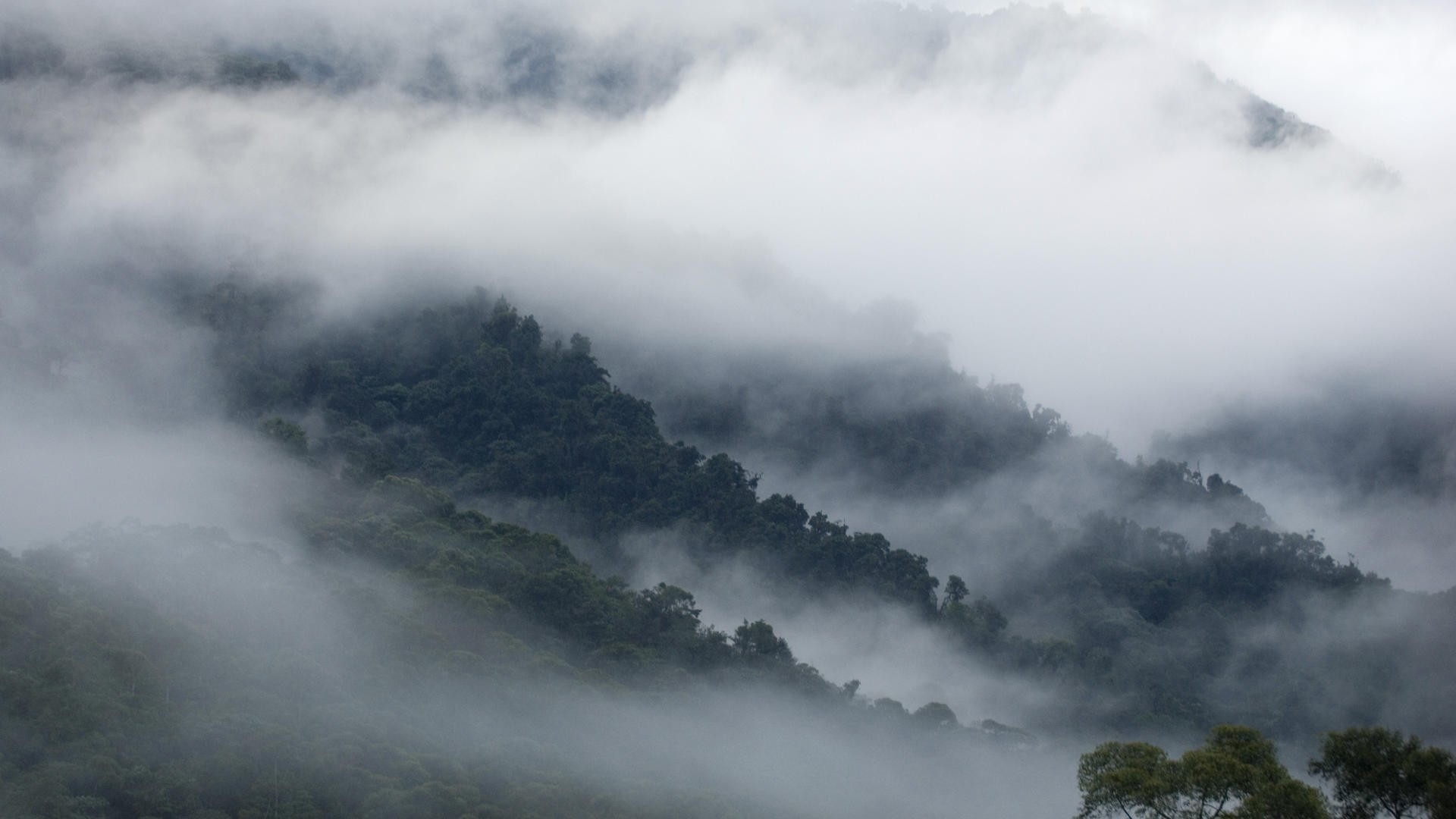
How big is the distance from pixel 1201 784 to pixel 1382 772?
4.89 meters

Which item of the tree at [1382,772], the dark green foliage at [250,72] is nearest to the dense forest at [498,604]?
the tree at [1382,772]

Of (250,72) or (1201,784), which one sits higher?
(250,72)

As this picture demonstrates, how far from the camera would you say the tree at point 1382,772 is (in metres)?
36.9

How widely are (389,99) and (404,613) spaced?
296 ft

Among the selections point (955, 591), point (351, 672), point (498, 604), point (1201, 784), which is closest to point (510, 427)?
point (498, 604)

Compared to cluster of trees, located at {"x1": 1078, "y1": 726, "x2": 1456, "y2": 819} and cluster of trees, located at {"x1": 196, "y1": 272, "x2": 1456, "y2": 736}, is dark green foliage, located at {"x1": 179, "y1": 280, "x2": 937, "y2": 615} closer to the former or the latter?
cluster of trees, located at {"x1": 196, "y1": 272, "x2": 1456, "y2": 736}

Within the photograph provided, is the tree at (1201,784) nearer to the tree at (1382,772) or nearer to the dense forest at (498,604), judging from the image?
the tree at (1382,772)

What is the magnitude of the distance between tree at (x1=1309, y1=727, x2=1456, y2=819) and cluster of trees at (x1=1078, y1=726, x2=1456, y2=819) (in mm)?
19

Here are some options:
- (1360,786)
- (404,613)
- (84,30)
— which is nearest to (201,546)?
(404,613)

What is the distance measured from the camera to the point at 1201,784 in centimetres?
3688

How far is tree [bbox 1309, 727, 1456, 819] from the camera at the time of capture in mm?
36925

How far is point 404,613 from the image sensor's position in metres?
70.8

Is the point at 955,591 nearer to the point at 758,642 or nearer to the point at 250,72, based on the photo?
the point at 758,642

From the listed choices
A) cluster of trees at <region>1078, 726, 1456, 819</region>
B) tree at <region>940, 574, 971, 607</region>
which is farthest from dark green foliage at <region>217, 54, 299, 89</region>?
cluster of trees at <region>1078, 726, 1456, 819</region>
